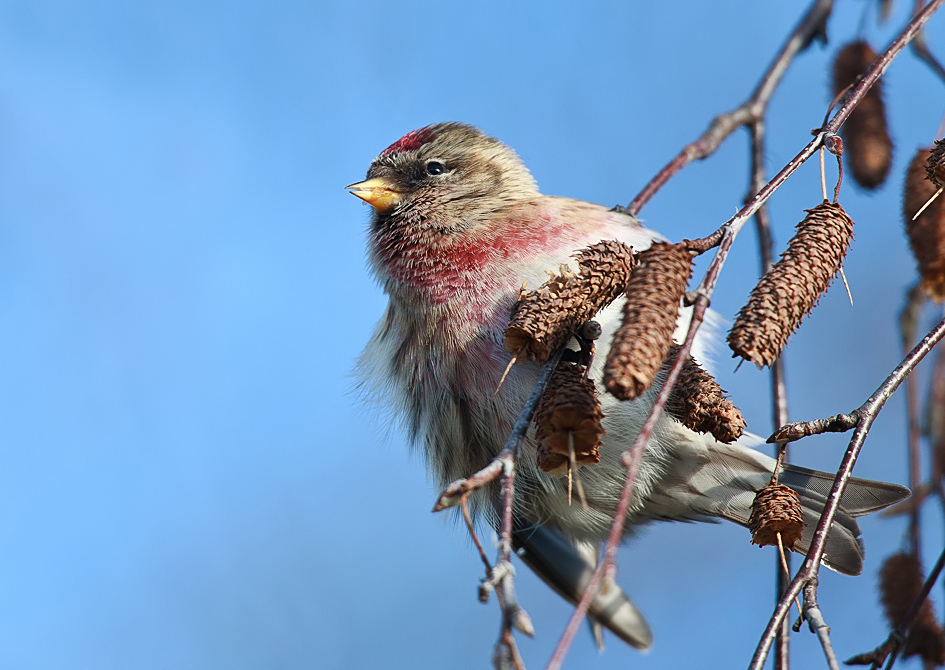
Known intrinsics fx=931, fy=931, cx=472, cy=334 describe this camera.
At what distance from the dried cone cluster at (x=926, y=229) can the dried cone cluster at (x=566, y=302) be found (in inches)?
20.9

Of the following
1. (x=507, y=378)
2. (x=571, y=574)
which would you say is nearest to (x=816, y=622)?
(x=507, y=378)

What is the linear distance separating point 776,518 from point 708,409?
0.18 metres

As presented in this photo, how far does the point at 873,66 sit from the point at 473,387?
3.26 ft

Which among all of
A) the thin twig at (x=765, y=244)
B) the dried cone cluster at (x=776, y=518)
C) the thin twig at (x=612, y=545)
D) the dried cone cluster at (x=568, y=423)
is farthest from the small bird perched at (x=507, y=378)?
the thin twig at (x=612, y=545)

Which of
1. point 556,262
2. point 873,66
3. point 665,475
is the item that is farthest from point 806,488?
point 873,66

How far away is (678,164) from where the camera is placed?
228 centimetres

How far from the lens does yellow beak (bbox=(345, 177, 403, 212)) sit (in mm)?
2260

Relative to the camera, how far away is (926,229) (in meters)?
1.53

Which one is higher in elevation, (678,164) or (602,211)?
(678,164)

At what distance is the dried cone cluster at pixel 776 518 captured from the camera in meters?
1.27

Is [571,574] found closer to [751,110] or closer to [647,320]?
[751,110]

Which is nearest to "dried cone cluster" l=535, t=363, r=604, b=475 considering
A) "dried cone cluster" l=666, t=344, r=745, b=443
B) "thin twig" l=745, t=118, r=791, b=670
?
"dried cone cluster" l=666, t=344, r=745, b=443

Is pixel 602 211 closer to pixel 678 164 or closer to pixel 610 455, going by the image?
pixel 678 164

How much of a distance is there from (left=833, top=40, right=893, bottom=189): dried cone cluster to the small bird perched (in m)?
0.51
